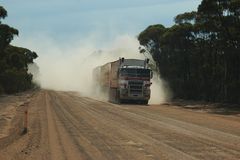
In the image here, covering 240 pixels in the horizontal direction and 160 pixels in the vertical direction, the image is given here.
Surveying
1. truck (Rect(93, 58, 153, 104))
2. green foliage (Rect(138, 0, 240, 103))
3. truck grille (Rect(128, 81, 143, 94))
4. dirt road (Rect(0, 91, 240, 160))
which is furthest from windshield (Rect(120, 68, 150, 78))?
dirt road (Rect(0, 91, 240, 160))

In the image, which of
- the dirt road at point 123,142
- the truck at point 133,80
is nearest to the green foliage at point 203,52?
the truck at point 133,80

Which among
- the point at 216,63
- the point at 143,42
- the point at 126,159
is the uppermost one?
the point at 143,42

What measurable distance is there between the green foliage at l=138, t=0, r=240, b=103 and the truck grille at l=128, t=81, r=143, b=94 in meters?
8.61

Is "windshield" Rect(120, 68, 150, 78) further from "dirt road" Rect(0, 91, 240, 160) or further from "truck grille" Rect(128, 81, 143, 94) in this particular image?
"dirt road" Rect(0, 91, 240, 160)

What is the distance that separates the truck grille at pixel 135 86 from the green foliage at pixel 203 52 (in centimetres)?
861

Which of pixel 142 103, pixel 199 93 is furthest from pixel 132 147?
pixel 199 93

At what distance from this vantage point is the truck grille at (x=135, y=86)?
45.9m

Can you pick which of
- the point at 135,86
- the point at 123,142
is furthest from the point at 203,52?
the point at 123,142

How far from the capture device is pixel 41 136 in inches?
772

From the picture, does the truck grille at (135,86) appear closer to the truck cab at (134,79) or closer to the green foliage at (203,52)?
the truck cab at (134,79)

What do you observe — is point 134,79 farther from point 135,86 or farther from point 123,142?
point 123,142

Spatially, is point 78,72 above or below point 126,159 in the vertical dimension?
above

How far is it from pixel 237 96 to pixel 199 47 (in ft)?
64.7

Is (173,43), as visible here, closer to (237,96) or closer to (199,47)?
(199,47)
